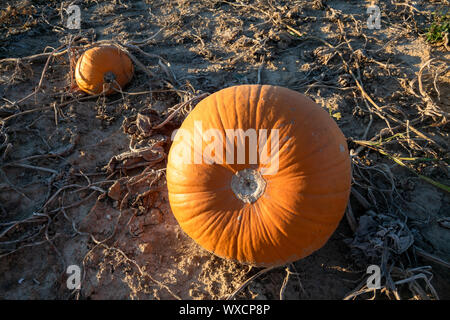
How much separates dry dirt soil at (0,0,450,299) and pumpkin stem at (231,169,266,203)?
2.49ft

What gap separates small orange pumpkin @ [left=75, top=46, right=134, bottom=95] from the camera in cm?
415

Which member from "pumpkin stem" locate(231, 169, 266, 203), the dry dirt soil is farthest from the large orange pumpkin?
the dry dirt soil

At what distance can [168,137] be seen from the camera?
349 cm

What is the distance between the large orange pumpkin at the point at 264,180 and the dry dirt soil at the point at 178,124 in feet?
1.73

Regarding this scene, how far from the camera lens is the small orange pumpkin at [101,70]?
13.6 feet

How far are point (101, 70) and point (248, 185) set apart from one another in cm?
313

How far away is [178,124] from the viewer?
357 cm

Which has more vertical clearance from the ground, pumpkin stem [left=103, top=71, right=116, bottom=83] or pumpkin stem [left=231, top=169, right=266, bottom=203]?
pumpkin stem [left=231, top=169, right=266, bottom=203]

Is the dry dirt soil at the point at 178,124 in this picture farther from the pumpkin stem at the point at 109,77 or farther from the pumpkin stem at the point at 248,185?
the pumpkin stem at the point at 248,185

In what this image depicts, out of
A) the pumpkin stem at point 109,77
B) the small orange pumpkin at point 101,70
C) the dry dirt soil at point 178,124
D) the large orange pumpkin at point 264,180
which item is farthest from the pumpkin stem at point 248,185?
the pumpkin stem at point 109,77

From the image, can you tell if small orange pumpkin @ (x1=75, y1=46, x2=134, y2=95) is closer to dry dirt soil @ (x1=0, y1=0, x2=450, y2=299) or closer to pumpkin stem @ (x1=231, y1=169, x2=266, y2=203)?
dry dirt soil @ (x1=0, y1=0, x2=450, y2=299)

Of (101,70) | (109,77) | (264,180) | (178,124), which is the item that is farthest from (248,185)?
(101,70)
